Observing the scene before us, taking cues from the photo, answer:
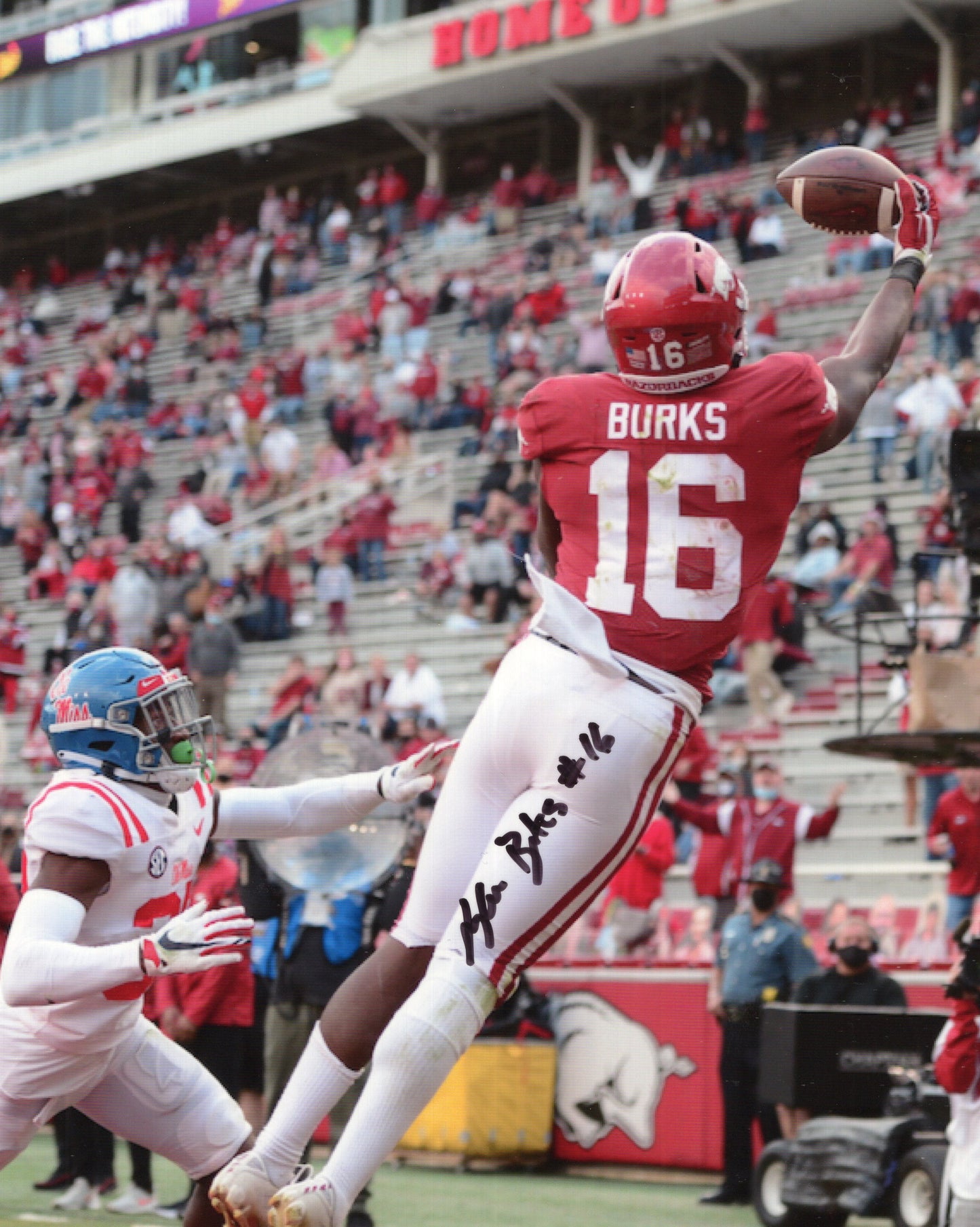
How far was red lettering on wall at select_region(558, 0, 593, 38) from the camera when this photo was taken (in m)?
25.2

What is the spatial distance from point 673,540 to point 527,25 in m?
23.1

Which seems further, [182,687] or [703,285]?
[182,687]

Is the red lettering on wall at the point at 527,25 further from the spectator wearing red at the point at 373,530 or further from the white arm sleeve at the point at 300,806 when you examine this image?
the white arm sleeve at the point at 300,806

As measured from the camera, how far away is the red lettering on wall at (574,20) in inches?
990

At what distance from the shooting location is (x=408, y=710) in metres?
14.4

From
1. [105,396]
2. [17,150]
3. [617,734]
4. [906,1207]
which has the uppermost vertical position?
[17,150]

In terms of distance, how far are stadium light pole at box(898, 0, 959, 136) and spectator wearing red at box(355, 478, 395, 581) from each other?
773 cm

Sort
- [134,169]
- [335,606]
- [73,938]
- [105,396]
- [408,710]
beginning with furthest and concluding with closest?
[134,169] → [105,396] → [335,606] → [408,710] → [73,938]

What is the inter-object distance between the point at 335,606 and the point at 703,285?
549 inches

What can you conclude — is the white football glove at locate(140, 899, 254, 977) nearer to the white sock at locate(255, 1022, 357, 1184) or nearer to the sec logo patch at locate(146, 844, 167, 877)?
the white sock at locate(255, 1022, 357, 1184)

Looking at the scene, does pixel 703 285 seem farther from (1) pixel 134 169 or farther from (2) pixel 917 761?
(1) pixel 134 169

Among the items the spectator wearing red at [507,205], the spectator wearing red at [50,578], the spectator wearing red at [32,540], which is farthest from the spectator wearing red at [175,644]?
the spectator wearing red at [507,205]

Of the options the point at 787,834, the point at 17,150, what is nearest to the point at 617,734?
the point at 787,834

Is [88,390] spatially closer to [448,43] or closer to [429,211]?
[429,211]
